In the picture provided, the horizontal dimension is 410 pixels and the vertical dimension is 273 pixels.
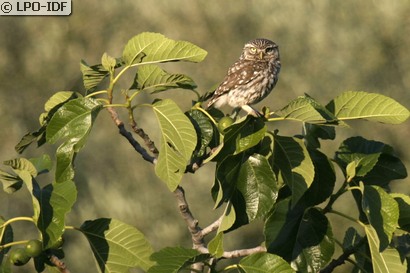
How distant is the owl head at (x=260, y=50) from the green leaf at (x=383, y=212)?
240 cm

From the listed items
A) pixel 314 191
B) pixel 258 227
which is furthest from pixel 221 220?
pixel 258 227

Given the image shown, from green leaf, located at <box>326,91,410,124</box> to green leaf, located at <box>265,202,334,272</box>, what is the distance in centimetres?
31

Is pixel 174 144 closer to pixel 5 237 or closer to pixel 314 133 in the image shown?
pixel 314 133

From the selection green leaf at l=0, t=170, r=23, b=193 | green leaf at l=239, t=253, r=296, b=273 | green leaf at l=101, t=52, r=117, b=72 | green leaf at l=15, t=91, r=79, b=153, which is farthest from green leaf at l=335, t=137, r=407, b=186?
green leaf at l=0, t=170, r=23, b=193

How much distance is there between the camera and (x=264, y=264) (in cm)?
267

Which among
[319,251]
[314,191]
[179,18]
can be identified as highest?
[179,18]

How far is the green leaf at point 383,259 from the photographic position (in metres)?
2.83

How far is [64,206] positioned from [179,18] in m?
2.91

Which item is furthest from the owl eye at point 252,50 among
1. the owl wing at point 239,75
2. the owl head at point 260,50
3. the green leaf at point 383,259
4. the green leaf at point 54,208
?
the green leaf at point 54,208

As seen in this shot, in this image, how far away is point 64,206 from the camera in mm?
2697

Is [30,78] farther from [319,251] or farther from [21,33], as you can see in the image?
[319,251]

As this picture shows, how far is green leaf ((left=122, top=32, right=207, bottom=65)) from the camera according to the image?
2.94 metres

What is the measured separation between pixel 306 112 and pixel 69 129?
70 cm

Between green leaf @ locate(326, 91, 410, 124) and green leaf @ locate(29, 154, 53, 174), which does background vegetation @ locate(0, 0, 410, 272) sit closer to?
green leaf @ locate(29, 154, 53, 174)
